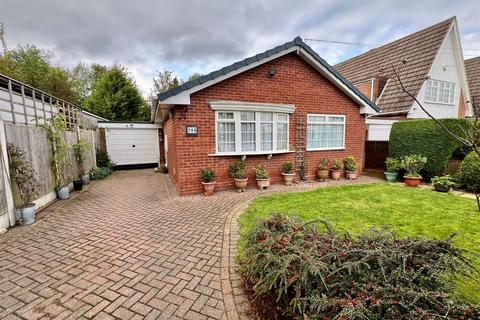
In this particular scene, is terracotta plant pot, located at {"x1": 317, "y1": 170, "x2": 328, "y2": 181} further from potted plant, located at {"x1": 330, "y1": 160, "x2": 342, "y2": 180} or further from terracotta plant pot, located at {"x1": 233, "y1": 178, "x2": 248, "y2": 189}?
terracotta plant pot, located at {"x1": 233, "y1": 178, "x2": 248, "y2": 189}

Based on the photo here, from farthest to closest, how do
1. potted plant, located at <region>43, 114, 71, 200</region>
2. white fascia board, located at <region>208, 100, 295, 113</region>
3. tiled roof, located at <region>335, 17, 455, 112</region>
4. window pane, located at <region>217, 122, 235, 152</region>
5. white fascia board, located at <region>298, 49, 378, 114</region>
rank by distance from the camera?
tiled roof, located at <region>335, 17, 455, 112</region>, white fascia board, located at <region>298, 49, 378, 114</region>, window pane, located at <region>217, 122, 235, 152</region>, white fascia board, located at <region>208, 100, 295, 113</region>, potted plant, located at <region>43, 114, 71, 200</region>

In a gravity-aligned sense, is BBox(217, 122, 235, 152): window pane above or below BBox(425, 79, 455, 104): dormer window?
below

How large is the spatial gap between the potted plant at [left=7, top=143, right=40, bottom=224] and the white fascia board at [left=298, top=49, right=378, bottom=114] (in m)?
8.60

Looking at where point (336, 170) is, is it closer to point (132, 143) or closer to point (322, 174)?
point (322, 174)

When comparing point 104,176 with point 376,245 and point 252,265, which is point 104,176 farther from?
point 376,245

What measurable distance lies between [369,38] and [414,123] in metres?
11.7

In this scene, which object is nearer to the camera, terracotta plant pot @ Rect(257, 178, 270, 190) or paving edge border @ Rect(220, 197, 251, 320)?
paving edge border @ Rect(220, 197, 251, 320)

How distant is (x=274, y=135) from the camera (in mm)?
8031

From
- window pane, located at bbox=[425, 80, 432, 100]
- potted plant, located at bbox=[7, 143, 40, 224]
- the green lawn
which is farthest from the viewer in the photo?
window pane, located at bbox=[425, 80, 432, 100]

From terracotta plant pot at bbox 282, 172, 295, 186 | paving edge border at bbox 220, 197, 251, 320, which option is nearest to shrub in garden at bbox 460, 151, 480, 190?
terracotta plant pot at bbox 282, 172, 295, 186

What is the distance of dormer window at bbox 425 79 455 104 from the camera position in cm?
1294

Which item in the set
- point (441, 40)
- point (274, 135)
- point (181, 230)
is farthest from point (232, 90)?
point (441, 40)

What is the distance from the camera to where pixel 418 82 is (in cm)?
1190

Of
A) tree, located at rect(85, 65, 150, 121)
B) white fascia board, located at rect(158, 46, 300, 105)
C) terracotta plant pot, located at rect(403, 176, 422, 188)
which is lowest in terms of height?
terracotta plant pot, located at rect(403, 176, 422, 188)
